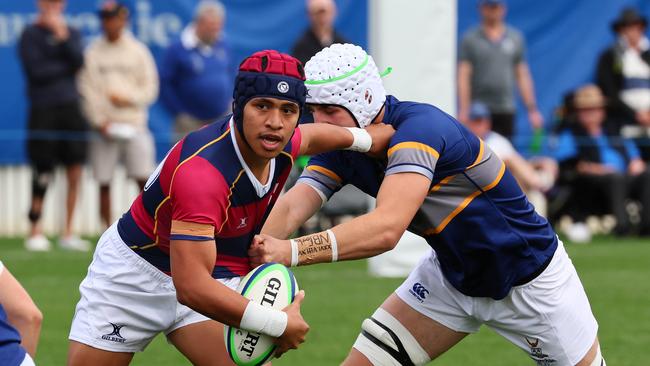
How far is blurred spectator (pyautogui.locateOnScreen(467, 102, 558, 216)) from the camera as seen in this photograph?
13.4 meters

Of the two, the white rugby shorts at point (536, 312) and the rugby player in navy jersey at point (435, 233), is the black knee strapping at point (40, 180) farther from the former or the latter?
the white rugby shorts at point (536, 312)

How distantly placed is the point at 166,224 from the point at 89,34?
10241 mm

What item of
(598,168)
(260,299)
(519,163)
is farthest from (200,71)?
(260,299)

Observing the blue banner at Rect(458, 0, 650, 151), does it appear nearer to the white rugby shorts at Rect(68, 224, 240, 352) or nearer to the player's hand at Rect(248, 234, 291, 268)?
the white rugby shorts at Rect(68, 224, 240, 352)

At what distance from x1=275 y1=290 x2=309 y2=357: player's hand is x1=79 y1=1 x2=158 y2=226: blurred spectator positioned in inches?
357

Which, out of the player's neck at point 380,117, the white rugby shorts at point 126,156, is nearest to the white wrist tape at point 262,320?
the player's neck at point 380,117

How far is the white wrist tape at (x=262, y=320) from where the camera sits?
4909mm

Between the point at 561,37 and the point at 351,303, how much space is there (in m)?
7.51

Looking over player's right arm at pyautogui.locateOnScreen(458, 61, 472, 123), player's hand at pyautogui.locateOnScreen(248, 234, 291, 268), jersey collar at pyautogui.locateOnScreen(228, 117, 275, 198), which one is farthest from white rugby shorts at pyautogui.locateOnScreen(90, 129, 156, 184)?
player's hand at pyautogui.locateOnScreen(248, 234, 291, 268)

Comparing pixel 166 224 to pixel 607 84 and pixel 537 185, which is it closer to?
pixel 537 185

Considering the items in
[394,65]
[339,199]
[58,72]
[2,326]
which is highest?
[2,326]

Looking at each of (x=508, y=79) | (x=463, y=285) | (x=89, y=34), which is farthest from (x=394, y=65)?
(x=463, y=285)

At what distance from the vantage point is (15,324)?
4.39m

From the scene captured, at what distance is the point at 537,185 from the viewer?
1445 centimetres
